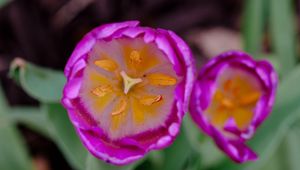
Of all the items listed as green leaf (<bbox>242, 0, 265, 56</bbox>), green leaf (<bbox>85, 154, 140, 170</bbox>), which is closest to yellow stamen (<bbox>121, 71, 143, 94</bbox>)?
green leaf (<bbox>85, 154, 140, 170</bbox>)

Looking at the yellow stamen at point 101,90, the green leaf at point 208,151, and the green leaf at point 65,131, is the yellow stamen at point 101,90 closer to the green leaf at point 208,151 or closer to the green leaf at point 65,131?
the green leaf at point 65,131

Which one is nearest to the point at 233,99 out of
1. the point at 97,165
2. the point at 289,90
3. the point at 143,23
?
the point at 289,90

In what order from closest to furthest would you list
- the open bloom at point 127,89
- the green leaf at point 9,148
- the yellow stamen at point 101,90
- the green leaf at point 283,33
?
the open bloom at point 127,89 → the yellow stamen at point 101,90 → the green leaf at point 9,148 → the green leaf at point 283,33

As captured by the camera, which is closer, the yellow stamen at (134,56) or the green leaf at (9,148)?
the yellow stamen at (134,56)

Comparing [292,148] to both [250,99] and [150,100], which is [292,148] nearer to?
[250,99]

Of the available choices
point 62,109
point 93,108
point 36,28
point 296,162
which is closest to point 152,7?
point 36,28

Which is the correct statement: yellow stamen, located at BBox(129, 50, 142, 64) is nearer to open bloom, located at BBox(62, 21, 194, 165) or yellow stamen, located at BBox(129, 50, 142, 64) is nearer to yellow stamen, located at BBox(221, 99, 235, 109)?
open bloom, located at BBox(62, 21, 194, 165)

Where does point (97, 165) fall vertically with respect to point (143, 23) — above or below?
above

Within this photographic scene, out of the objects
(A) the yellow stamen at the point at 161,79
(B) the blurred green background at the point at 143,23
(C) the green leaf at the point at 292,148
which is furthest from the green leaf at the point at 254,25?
(A) the yellow stamen at the point at 161,79
